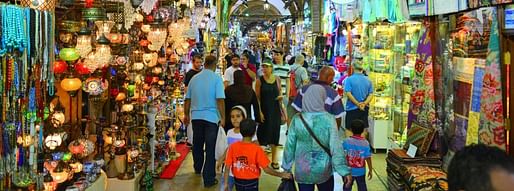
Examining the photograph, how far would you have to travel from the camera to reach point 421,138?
19.0 feet

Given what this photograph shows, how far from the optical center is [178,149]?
28.0 ft

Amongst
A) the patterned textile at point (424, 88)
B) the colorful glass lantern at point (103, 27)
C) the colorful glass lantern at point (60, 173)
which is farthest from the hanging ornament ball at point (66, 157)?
the patterned textile at point (424, 88)

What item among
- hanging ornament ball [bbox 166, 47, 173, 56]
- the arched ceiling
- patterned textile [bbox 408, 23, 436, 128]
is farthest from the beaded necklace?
the arched ceiling

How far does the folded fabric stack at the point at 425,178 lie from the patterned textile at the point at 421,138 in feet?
1.11

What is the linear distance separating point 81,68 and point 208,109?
1620 millimetres

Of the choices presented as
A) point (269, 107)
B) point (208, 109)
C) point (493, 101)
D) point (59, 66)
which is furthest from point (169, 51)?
point (493, 101)

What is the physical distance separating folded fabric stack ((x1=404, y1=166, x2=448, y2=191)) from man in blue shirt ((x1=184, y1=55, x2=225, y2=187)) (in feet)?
6.37

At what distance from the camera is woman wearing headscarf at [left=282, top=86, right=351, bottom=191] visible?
13.4 feet

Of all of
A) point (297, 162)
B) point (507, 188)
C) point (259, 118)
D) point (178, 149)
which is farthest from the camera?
point (178, 149)

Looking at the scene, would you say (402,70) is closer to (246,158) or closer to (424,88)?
(424,88)

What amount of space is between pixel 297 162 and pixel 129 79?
2.61 meters

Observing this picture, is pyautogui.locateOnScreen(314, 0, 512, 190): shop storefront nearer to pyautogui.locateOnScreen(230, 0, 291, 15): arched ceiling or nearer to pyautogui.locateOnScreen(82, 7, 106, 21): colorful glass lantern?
pyautogui.locateOnScreen(82, 7, 106, 21): colorful glass lantern

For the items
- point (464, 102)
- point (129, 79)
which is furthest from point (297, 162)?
point (129, 79)

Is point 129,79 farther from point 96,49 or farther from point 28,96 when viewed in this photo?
point 28,96
